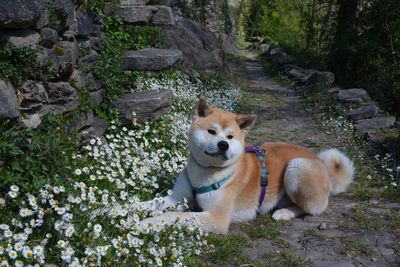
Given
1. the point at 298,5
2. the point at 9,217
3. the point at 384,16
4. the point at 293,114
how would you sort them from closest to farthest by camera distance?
the point at 9,217 < the point at 293,114 < the point at 384,16 < the point at 298,5

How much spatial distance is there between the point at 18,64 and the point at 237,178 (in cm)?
241

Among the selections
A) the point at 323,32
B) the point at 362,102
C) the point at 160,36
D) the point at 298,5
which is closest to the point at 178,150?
the point at 160,36

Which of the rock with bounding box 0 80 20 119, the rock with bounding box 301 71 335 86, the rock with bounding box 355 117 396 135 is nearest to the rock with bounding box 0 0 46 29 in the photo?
the rock with bounding box 0 80 20 119

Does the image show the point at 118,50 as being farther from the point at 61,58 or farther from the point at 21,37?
the point at 21,37

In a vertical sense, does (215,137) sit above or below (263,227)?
above

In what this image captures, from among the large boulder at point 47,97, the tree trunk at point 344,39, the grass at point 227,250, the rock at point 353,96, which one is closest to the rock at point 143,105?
the large boulder at point 47,97

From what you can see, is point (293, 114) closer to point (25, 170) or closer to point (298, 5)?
point (25, 170)

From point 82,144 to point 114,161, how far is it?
60 cm

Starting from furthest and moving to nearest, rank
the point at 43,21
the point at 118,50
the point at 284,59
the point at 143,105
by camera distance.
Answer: the point at 284,59 < the point at 118,50 < the point at 143,105 < the point at 43,21

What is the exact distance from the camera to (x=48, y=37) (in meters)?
4.70

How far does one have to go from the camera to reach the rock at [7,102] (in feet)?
12.4

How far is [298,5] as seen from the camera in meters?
29.7

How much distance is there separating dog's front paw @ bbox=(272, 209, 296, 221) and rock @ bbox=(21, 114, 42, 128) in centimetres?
267

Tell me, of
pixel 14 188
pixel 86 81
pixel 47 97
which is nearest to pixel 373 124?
pixel 86 81
